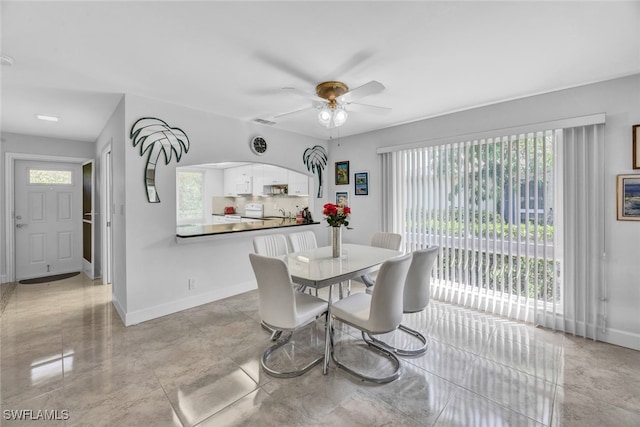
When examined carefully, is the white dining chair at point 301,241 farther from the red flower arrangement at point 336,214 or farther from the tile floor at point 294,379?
the tile floor at point 294,379

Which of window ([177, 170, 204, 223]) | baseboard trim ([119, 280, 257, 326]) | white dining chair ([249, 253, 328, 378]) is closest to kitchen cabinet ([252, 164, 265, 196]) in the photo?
window ([177, 170, 204, 223])

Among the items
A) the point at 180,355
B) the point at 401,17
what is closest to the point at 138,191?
the point at 180,355

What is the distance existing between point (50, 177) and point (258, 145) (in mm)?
3911

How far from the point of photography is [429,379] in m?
2.07

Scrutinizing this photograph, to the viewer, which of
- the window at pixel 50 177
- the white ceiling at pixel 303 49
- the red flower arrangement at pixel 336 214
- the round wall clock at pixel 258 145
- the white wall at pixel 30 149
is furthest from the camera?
the window at pixel 50 177

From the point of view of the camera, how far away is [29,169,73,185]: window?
4.65 meters

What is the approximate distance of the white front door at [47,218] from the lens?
4.54 metres

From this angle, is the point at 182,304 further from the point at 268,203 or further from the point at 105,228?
the point at 268,203

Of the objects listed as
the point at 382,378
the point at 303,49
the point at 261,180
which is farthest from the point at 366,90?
the point at 261,180

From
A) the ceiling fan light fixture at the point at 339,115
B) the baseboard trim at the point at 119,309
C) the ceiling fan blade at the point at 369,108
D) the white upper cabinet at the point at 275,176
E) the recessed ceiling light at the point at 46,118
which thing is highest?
the recessed ceiling light at the point at 46,118

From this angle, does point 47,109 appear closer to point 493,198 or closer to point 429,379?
point 429,379

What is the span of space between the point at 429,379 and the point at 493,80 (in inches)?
108

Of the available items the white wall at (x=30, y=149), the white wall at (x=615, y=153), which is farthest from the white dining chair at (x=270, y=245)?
the white wall at (x=30, y=149)

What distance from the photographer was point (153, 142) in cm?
312
